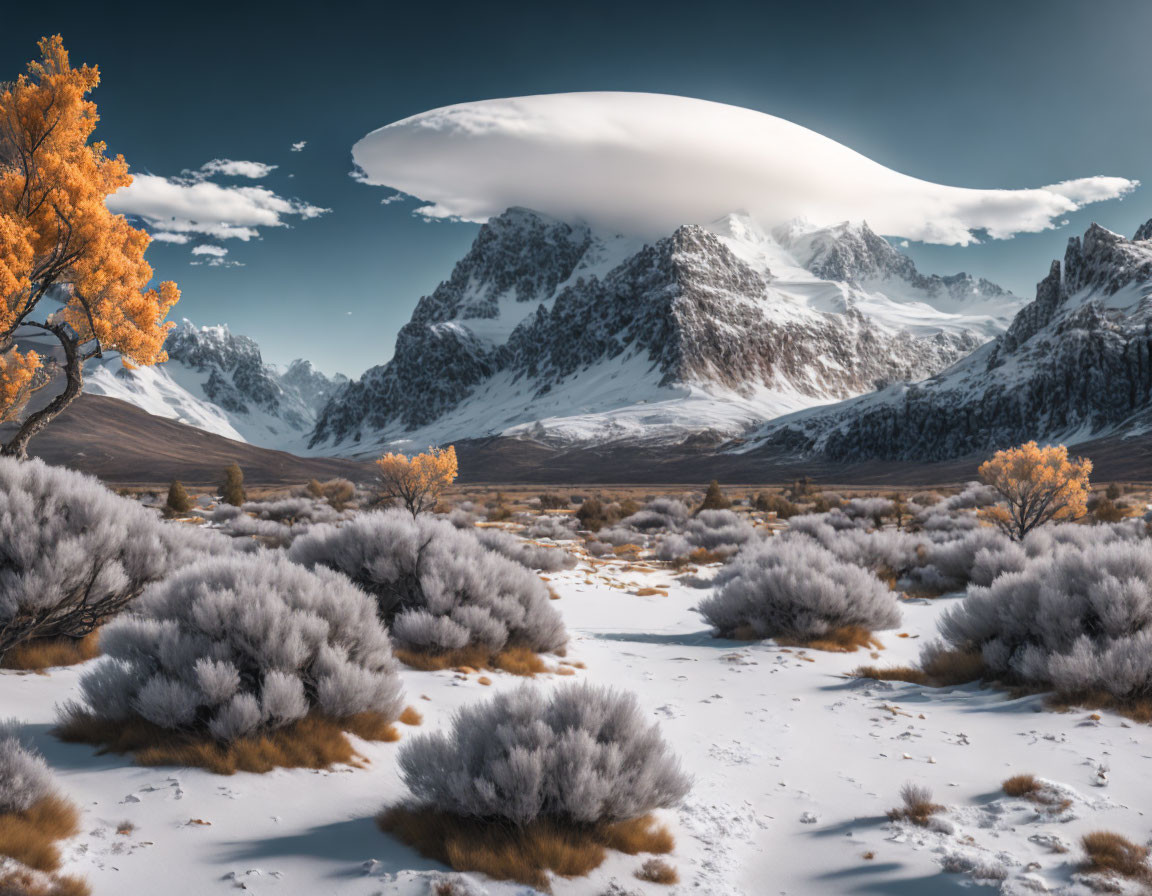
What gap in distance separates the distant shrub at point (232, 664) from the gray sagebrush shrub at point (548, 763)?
1.16 m

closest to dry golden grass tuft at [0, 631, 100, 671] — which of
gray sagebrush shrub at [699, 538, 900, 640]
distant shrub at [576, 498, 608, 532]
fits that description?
gray sagebrush shrub at [699, 538, 900, 640]

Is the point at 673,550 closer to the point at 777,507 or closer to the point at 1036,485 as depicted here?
the point at 1036,485

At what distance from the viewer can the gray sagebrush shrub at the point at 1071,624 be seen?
6426mm

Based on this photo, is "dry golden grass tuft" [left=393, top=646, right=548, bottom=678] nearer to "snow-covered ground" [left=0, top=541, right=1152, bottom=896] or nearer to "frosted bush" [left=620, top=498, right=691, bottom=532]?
"snow-covered ground" [left=0, top=541, right=1152, bottom=896]

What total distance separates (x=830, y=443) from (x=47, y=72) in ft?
484

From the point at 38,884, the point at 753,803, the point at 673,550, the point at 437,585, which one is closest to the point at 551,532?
the point at 673,550

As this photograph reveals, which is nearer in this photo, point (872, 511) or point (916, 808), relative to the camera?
point (916, 808)

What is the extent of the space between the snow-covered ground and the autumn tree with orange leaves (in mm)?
5198

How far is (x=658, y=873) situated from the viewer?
3.72 metres

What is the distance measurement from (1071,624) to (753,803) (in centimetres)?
438

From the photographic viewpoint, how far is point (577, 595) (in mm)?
14648

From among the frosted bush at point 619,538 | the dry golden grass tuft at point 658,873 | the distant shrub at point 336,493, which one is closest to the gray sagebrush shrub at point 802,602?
the dry golden grass tuft at point 658,873

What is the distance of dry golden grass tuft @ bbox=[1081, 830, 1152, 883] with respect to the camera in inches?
144

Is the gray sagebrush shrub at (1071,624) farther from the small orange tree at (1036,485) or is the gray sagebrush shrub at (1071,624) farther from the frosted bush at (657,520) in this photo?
the frosted bush at (657,520)
